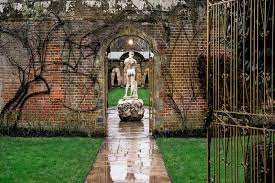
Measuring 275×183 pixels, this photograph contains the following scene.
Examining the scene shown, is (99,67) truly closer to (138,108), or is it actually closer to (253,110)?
(138,108)

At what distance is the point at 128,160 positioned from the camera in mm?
10672

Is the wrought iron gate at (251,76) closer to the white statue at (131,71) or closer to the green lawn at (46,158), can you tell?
the green lawn at (46,158)

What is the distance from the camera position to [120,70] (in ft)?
139

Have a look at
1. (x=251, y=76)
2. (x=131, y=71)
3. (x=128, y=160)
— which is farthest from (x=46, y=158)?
(x=131, y=71)

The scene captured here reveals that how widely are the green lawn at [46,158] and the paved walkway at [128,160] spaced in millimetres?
255

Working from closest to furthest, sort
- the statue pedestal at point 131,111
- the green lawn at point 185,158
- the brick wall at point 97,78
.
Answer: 1. the green lawn at point 185,158
2. the brick wall at point 97,78
3. the statue pedestal at point 131,111

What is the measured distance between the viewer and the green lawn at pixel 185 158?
8.80 meters

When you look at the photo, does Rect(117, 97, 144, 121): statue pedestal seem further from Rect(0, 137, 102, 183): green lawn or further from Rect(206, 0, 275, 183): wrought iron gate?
Rect(206, 0, 275, 183): wrought iron gate

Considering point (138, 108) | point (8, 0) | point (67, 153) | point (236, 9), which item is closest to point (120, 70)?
point (138, 108)

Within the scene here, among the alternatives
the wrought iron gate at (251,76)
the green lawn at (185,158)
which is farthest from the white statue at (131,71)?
the wrought iron gate at (251,76)

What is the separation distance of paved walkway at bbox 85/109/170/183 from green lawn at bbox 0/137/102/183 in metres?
0.25

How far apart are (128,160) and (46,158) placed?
1692 mm

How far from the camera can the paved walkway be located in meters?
8.95

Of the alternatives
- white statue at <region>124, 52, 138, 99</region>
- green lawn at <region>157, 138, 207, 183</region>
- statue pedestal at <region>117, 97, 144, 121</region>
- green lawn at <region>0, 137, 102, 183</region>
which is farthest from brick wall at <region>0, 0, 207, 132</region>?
white statue at <region>124, 52, 138, 99</region>
